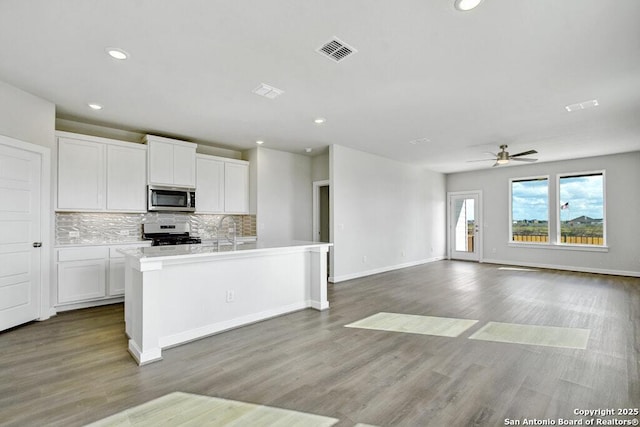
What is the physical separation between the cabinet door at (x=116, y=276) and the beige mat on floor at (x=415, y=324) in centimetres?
353

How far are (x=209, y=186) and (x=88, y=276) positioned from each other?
2369 millimetres

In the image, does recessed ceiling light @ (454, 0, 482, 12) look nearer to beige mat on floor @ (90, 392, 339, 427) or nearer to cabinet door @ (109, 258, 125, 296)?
beige mat on floor @ (90, 392, 339, 427)

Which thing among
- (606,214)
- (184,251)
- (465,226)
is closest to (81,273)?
(184,251)

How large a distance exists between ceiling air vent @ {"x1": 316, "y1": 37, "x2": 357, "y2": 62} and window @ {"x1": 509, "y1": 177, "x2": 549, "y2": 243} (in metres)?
7.45

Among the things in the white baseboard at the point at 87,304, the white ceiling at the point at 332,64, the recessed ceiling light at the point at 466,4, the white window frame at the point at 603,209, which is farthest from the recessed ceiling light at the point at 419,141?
the white baseboard at the point at 87,304

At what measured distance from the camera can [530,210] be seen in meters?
8.02

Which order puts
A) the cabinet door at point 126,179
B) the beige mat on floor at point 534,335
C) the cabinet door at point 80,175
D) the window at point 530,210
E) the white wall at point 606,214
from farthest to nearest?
the window at point 530,210 → the white wall at point 606,214 → the cabinet door at point 126,179 → the cabinet door at point 80,175 → the beige mat on floor at point 534,335

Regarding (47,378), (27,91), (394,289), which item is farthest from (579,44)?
(27,91)

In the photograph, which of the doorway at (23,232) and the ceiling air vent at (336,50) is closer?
the ceiling air vent at (336,50)

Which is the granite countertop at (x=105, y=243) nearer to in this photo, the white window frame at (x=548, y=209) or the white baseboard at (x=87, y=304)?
the white baseboard at (x=87, y=304)

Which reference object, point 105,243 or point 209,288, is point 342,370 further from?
point 105,243

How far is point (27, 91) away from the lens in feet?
11.7

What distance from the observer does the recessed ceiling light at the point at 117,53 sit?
8.68ft

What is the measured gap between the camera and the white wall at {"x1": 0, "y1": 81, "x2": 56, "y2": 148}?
338 cm
